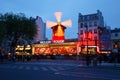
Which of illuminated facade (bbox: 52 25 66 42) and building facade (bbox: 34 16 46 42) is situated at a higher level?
building facade (bbox: 34 16 46 42)

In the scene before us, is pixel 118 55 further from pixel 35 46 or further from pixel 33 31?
pixel 35 46

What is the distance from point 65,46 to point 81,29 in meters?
8.15

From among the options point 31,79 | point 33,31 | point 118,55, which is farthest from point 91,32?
point 31,79

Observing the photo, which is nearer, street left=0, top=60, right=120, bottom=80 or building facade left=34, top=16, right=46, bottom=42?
street left=0, top=60, right=120, bottom=80

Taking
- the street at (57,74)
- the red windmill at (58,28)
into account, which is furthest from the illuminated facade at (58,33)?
the street at (57,74)

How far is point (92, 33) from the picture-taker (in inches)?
3054

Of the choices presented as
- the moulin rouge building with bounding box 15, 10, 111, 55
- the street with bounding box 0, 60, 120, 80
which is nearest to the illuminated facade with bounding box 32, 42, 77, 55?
the moulin rouge building with bounding box 15, 10, 111, 55

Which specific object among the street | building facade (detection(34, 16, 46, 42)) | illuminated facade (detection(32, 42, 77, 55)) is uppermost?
building facade (detection(34, 16, 46, 42))

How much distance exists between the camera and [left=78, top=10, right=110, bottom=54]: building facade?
7306 centimetres

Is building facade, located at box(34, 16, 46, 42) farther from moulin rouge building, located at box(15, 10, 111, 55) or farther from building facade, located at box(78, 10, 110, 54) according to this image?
building facade, located at box(78, 10, 110, 54)

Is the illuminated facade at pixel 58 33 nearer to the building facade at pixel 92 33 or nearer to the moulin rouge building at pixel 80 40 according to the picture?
the moulin rouge building at pixel 80 40

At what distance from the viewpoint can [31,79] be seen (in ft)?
58.1

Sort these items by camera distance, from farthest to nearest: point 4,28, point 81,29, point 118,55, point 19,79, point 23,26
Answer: point 81,29 → point 23,26 → point 4,28 → point 118,55 → point 19,79

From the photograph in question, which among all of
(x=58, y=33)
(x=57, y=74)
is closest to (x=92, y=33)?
(x=58, y=33)
